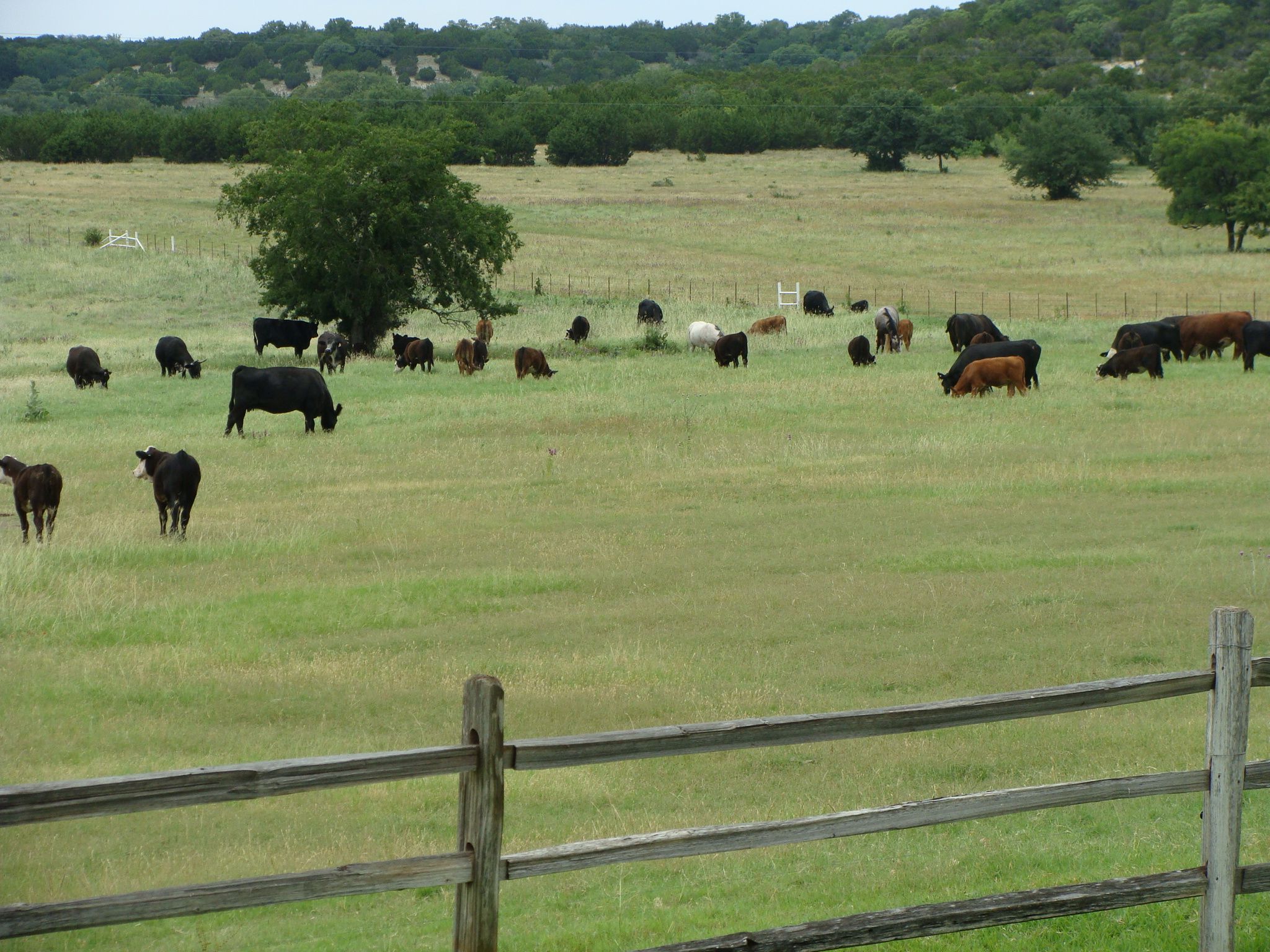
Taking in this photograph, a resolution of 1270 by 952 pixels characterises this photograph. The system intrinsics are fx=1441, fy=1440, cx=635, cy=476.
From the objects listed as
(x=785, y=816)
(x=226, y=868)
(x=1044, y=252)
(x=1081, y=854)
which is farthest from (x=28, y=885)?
(x=1044, y=252)

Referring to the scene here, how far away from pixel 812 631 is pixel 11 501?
37.4 feet

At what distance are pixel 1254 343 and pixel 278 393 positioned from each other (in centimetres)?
2060

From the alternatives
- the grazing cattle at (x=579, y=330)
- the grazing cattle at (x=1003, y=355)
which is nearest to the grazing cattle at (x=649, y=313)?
the grazing cattle at (x=579, y=330)

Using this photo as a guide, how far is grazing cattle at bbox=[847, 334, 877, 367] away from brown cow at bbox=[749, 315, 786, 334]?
266 inches

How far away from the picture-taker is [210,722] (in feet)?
31.6

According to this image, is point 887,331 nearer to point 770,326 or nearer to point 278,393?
point 770,326

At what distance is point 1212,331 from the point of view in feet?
110

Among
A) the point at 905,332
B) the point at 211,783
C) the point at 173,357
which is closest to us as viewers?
the point at 211,783

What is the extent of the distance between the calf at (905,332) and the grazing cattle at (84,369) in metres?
19.4

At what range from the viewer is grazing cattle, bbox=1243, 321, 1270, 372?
30953mm

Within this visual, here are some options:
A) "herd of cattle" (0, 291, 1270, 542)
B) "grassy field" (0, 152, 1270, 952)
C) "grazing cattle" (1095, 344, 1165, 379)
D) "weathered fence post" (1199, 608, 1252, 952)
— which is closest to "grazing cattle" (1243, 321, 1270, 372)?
"herd of cattle" (0, 291, 1270, 542)

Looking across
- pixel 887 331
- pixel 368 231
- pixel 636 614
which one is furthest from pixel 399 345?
pixel 636 614

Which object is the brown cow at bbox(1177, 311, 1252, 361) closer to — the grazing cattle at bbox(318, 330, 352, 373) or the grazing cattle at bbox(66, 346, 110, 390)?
the grazing cattle at bbox(318, 330, 352, 373)

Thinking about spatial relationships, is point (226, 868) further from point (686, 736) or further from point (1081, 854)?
point (1081, 854)
